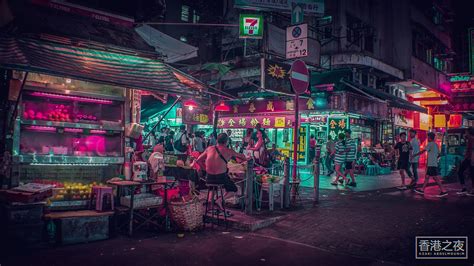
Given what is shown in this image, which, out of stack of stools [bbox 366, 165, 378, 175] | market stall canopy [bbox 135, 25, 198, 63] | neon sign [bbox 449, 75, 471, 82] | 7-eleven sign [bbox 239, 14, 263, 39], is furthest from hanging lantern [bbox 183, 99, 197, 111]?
neon sign [bbox 449, 75, 471, 82]

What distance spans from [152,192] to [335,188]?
7764 millimetres

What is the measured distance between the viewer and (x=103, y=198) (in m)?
6.98

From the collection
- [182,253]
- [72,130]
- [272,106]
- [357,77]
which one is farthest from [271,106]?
[182,253]

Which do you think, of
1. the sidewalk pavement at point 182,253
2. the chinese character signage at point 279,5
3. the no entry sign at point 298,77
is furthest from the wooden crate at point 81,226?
the chinese character signage at point 279,5

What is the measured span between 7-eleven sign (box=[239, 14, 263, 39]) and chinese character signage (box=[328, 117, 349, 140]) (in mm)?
7754

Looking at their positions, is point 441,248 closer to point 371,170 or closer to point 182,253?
point 182,253

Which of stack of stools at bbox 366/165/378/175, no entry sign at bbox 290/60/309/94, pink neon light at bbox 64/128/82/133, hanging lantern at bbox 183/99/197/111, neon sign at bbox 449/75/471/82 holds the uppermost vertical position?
neon sign at bbox 449/75/471/82

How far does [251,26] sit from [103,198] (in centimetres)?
1064

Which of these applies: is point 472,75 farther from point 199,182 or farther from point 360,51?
point 199,182

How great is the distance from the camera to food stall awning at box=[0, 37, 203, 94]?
6.10 m

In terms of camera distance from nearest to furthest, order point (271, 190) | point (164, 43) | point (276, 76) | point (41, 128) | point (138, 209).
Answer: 1. point (138, 209)
2. point (41, 128)
3. point (271, 190)
4. point (276, 76)
5. point (164, 43)

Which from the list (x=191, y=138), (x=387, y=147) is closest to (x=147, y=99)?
(x=191, y=138)

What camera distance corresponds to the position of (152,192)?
809 cm

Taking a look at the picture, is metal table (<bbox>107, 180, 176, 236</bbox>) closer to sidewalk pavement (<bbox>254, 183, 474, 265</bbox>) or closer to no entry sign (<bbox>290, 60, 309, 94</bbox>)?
sidewalk pavement (<bbox>254, 183, 474, 265</bbox>)
